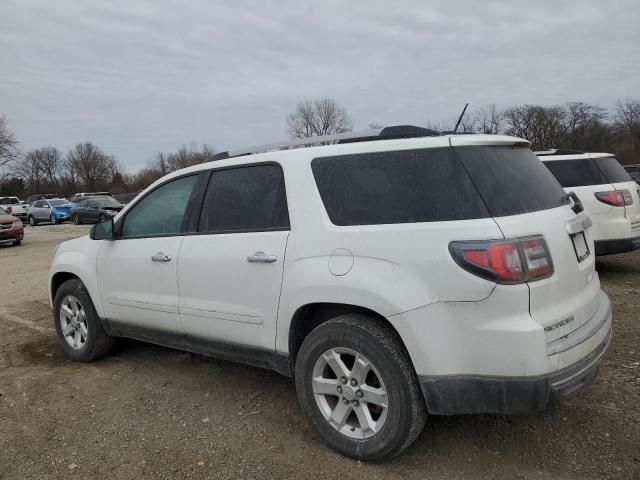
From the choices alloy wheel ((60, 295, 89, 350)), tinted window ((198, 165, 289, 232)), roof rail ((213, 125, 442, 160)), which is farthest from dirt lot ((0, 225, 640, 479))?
roof rail ((213, 125, 442, 160))

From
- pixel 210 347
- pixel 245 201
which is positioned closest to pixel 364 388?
pixel 210 347

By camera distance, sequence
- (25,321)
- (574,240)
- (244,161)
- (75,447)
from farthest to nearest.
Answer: (25,321) < (244,161) < (75,447) < (574,240)

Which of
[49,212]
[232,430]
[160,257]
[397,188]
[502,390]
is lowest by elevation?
[49,212]

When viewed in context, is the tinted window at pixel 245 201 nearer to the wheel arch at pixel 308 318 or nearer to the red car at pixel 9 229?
the wheel arch at pixel 308 318

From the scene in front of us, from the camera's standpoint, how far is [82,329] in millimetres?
4816

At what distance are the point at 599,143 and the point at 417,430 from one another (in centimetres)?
6974

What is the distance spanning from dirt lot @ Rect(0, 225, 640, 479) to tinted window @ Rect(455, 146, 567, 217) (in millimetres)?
1390

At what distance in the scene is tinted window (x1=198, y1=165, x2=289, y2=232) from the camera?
3328 mm

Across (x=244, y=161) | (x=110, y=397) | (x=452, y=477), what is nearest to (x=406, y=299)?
(x=452, y=477)

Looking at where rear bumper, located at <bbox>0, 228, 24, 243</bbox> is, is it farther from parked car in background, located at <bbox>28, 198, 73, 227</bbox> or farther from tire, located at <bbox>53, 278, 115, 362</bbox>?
tire, located at <bbox>53, 278, 115, 362</bbox>

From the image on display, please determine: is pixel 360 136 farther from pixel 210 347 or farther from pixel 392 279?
pixel 210 347

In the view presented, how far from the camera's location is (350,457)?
293 centimetres

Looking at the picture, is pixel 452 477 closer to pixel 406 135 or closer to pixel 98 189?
pixel 406 135

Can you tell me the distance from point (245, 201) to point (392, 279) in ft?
4.36
